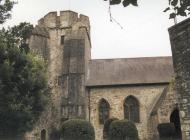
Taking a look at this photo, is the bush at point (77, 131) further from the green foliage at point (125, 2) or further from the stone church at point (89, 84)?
the green foliage at point (125, 2)

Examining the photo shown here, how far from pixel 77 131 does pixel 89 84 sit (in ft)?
24.8

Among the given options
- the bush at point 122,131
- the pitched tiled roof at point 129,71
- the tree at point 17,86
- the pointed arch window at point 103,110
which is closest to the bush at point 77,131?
the bush at point 122,131

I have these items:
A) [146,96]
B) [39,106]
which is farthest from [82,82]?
[39,106]

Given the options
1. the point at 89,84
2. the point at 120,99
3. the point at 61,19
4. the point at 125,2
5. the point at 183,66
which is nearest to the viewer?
the point at 125,2

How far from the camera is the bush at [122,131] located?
23906 mm

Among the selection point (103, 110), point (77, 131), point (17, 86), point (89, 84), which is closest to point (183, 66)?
point (17, 86)

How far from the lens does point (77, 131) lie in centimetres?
2388

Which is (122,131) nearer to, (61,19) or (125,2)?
(61,19)

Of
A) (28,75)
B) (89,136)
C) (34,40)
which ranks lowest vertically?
(89,136)

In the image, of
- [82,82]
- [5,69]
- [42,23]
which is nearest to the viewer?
[5,69]

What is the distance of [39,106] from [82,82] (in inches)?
281

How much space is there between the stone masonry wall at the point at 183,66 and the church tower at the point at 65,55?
16479mm

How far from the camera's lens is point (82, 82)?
1191 inches

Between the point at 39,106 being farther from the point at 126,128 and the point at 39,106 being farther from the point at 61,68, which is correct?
the point at 61,68
